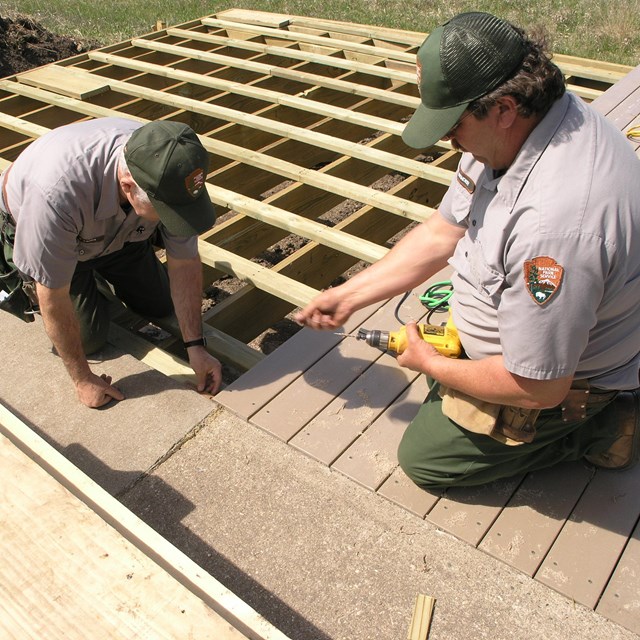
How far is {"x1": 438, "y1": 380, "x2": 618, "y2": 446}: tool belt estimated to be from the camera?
2014 millimetres

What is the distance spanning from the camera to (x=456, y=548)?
2.19m

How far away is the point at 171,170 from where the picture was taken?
7.77 feet

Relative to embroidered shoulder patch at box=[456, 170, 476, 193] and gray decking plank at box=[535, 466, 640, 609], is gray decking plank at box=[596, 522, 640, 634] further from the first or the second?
embroidered shoulder patch at box=[456, 170, 476, 193]

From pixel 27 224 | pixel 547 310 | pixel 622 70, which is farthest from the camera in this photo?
pixel 622 70

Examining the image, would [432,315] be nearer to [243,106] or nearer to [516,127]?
[516,127]

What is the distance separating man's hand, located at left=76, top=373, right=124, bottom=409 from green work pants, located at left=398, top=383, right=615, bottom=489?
1325 millimetres

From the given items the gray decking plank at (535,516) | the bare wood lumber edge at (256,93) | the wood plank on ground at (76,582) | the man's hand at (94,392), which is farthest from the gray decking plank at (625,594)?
the bare wood lumber edge at (256,93)

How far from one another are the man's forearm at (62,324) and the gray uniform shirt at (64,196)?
0.16 feet

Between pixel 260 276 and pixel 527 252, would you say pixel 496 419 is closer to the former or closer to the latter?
pixel 527 252

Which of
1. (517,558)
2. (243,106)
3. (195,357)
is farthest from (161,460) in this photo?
(243,106)

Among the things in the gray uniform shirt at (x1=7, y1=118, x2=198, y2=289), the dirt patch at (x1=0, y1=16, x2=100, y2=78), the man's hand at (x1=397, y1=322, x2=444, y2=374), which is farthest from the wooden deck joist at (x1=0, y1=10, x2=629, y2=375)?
the dirt patch at (x1=0, y1=16, x2=100, y2=78)

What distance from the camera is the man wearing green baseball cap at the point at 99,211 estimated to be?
2.43 meters

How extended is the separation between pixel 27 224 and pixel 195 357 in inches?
34.9

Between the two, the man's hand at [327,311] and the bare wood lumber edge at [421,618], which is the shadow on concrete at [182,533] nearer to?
the bare wood lumber edge at [421,618]
